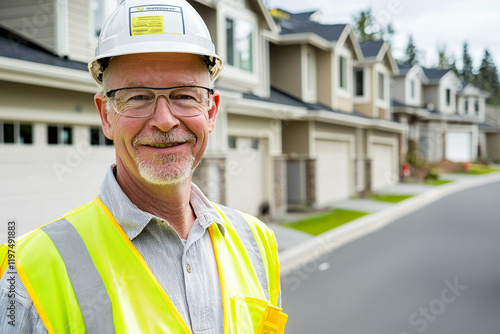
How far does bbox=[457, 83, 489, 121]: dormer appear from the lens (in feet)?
161

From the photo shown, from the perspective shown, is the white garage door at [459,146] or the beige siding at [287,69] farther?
the white garage door at [459,146]

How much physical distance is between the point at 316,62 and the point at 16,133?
1490cm

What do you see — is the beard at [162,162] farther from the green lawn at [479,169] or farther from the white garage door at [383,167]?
the green lawn at [479,169]

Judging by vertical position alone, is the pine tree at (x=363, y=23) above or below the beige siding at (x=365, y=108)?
above

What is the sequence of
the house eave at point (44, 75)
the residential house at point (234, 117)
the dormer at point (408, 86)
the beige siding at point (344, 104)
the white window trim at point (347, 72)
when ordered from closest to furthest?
the house eave at point (44, 75)
the residential house at point (234, 117)
the white window trim at point (347, 72)
the beige siding at point (344, 104)
the dormer at point (408, 86)

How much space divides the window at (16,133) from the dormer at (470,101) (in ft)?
157

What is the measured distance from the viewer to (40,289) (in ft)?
5.19

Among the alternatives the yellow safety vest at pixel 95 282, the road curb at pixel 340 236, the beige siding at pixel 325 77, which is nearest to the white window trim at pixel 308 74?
the beige siding at pixel 325 77

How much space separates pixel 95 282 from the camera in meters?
1.67

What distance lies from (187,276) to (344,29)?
20.6 metres

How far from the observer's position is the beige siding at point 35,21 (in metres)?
9.18

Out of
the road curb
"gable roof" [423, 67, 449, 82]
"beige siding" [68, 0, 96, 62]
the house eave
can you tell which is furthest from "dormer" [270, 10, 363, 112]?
"gable roof" [423, 67, 449, 82]

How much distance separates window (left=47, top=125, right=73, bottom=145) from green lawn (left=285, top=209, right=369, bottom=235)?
676cm

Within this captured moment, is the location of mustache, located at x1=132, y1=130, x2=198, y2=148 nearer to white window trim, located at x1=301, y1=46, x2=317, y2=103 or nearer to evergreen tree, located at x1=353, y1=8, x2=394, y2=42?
white window trim, located at x1=301, y1=46, x2=317, y2=103
